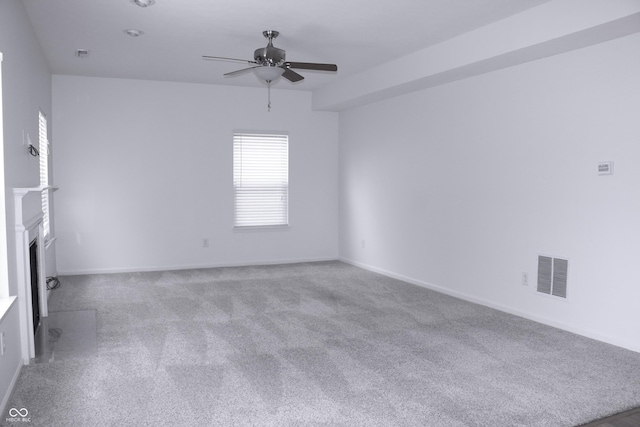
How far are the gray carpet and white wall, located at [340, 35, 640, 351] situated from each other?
A: 0.39 m

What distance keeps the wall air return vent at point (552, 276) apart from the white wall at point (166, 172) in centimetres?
390

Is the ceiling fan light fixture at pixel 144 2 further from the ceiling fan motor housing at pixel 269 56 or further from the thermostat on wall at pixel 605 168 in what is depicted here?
the thermostat on wall at pixel 605 168

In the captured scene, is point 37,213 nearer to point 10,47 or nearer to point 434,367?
point 10,47

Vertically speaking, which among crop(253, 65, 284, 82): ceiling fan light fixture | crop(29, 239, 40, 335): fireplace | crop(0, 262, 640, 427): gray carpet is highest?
crop(253, 65, 284, 82): ceiling fan light fixture

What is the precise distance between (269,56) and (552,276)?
121 inches

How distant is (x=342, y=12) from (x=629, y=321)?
3.21m

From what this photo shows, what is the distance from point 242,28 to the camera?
14.3 ft

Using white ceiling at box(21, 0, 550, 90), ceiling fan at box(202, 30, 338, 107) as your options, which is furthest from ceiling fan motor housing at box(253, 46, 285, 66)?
white ceiling at box(21, 0, 550, 90)

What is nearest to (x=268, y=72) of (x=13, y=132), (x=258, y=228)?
(x=13, y=132)

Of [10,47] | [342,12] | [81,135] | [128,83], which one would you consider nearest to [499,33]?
[342,12]

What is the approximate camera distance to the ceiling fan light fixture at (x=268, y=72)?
4.26 m

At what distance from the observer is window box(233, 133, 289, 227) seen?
7.28 meters

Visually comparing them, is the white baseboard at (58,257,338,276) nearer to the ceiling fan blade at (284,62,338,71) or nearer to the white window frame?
the white window frame

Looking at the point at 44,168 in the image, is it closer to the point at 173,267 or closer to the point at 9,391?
the point at 173,267
